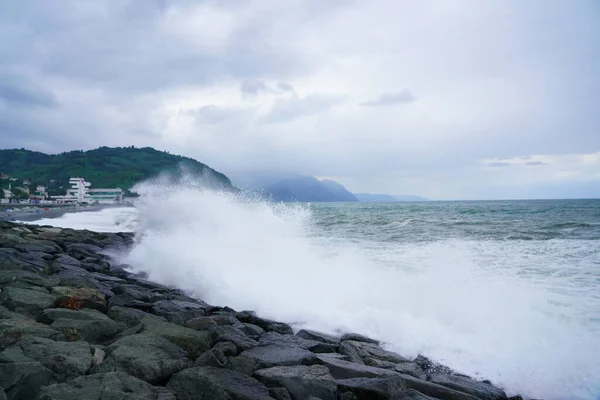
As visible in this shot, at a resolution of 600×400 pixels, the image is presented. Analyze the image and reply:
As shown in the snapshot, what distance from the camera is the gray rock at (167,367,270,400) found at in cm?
348

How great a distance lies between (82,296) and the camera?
5.91 m

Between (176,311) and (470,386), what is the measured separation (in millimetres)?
3751

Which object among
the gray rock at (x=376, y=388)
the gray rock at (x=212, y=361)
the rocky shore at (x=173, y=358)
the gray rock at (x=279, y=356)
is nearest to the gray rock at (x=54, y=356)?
the rocky shore at (x=173, y=358)

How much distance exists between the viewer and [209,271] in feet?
31.4

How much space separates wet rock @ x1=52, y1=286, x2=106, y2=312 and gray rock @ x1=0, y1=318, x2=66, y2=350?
3.74 ft

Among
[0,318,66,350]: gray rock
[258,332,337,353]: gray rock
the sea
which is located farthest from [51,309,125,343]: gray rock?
the sea

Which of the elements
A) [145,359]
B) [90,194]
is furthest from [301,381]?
[90,194]

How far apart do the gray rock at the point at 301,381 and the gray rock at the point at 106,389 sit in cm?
91

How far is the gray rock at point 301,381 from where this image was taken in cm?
380

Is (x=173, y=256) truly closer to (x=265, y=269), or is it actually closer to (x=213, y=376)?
(x=265, y=269)

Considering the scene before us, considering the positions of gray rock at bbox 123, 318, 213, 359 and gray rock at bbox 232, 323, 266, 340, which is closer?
gray rock at bbox 123, 318, 213, 359

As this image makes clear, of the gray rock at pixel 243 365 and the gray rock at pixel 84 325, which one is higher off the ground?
the gray rock at pixel 84 325

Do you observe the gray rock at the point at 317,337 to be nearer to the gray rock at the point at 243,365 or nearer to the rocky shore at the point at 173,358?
the rocky shore at the point at 173,358

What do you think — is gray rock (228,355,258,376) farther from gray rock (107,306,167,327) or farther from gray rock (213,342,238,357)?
gray rock (107,306,167,327)
